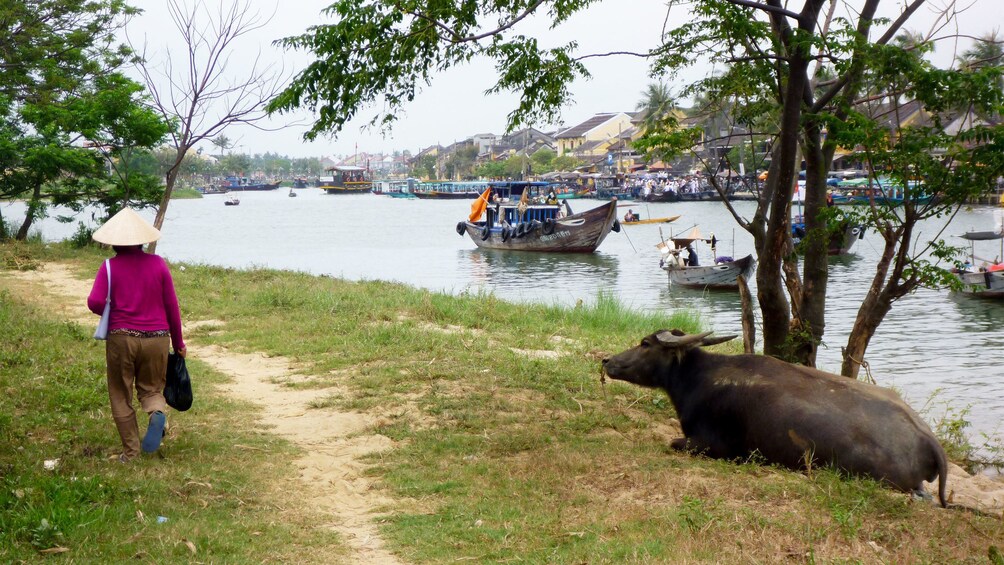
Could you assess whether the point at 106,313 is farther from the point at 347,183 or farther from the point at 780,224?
the point at 347,183

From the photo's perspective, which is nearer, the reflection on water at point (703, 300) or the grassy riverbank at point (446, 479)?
the grassy riverbank at point (446, 479)

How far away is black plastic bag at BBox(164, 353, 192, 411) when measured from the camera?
6.48m

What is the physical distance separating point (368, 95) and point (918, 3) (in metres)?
4.99

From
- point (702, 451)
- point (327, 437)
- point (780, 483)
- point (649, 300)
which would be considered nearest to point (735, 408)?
point (702, 451)

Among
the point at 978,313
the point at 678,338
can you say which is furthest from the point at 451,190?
the point at 678,338

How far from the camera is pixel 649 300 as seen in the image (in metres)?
24.9

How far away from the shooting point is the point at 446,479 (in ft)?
20.6

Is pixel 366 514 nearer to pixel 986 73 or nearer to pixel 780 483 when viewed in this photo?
pixel 780 483

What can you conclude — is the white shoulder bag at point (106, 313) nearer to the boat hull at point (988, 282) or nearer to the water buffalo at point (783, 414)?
the water buffalo at point (783, 414)

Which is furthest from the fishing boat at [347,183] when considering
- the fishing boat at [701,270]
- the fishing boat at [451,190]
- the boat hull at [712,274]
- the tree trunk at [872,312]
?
the tree trunk at [872,312]

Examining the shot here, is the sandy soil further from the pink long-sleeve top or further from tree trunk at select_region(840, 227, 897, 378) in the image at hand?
the pink long-sleeve top

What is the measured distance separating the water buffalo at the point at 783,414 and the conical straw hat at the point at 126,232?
146 inches

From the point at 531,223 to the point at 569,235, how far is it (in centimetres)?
179

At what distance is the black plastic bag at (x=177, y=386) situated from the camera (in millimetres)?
6484
